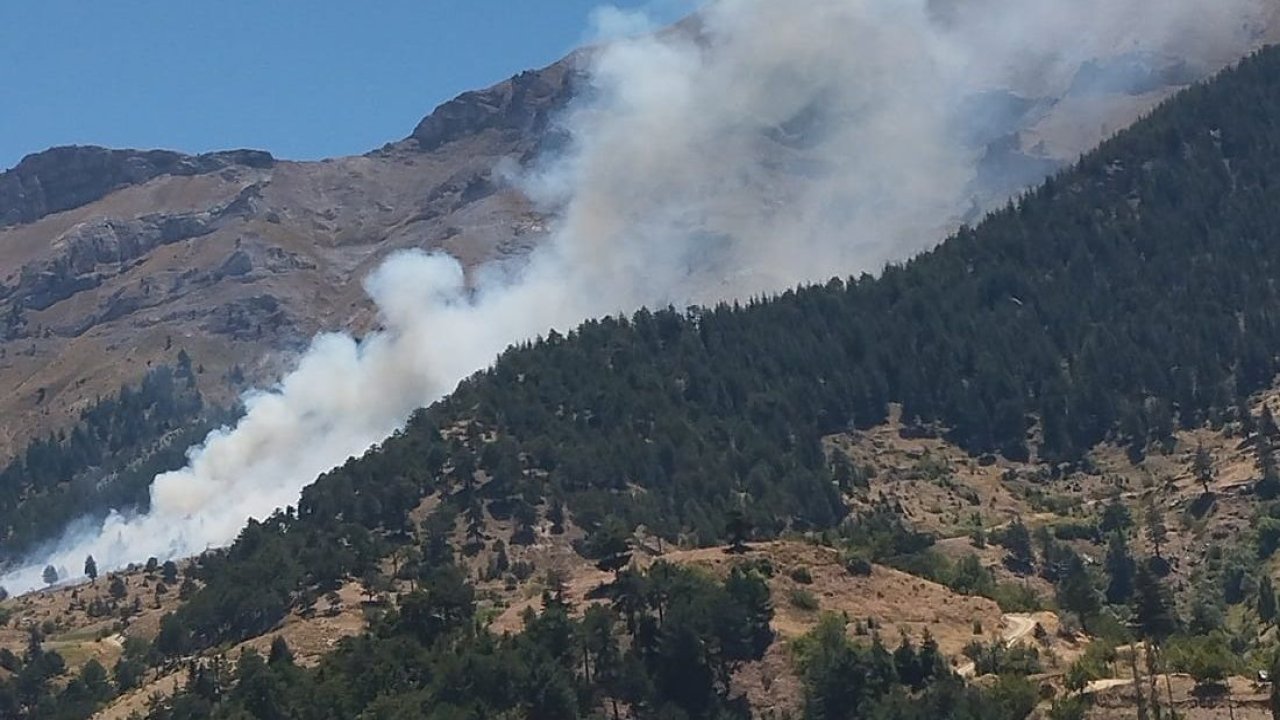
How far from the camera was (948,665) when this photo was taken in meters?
121

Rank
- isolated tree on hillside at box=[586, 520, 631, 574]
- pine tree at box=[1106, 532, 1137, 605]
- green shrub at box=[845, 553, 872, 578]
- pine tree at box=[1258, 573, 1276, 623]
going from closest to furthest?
isolated tree on hillside at box=[586, 520, 631, 574], green shrub at box=[845, 553, 872, 578], pine tree at box=[1258, 573, 1276, 623], pine tree at box=[1106, 532, 1137, 605]

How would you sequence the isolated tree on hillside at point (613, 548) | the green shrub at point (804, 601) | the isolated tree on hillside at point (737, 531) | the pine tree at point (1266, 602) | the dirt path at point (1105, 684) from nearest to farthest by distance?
the dirt path at point (1105, 684), the green shrub at point (804, 601), the isolated tree on hillside at point (613, 548), the isolated tree on hillside at point (737, 531), the pine tree at point (1266, 602)

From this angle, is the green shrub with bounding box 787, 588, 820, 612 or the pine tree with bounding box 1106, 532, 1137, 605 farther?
the pine tree with bounding box 1106, 532, 1137, 605

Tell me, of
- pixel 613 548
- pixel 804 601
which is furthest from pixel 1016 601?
pixel 613 548

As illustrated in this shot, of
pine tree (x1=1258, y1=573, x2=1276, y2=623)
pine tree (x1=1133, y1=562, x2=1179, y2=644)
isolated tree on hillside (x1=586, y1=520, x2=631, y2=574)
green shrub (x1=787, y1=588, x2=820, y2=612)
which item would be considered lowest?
pine tree (x1=1133, y1=562, x2=1179, y2=644)

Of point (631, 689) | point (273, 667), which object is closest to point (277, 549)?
point (273, 667)

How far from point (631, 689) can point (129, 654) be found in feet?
277

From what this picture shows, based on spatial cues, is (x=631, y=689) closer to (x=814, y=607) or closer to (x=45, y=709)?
(x=814, y=607)

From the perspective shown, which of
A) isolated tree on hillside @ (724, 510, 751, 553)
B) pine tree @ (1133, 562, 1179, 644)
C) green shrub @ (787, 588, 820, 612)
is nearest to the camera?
pine tree @ (1133, 562, 1179, 644)

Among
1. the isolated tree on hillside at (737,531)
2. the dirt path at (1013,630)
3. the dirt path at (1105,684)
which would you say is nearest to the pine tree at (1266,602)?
the dirt path at (1013,630)

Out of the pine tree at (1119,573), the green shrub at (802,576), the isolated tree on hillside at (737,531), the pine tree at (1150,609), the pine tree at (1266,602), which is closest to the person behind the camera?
the pine tree at (1150,609)

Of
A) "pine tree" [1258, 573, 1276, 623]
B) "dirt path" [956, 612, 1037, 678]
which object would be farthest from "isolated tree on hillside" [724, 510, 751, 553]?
"pine tree" [1258, 573, 1276, 623]

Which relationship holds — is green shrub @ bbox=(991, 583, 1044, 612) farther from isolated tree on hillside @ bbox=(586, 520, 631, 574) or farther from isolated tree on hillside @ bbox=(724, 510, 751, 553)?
isolated tree on hillside @ bbox=(586, 520, 631, 574)

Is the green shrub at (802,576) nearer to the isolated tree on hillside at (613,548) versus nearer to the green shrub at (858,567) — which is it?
the green shrub at (858,567)
